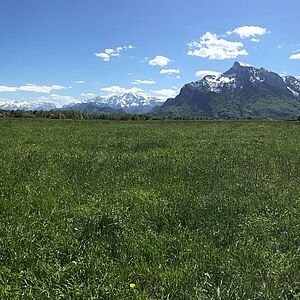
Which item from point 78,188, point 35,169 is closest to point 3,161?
point 35,169

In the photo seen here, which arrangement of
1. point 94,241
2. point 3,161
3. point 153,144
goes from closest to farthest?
1. point 94,241
2. point 3,161
3. point 153,144

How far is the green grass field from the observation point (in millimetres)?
5508

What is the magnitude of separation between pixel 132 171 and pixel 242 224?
6209 millimetres

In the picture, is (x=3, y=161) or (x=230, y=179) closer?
(x=230, y=179)

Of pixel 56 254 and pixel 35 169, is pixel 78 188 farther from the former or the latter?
pixel 56 254

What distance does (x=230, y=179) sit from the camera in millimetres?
12188

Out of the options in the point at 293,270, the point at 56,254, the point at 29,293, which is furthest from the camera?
the point at 56,254

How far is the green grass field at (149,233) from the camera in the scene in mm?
5508

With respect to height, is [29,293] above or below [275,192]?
below

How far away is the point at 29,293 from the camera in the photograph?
519cm

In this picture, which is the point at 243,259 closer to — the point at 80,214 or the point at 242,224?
the point at 242,224

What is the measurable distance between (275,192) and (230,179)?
6.84 feet

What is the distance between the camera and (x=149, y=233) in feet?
24.4

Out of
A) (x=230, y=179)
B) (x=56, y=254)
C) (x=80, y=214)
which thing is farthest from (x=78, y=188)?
(x=230, y=179)
